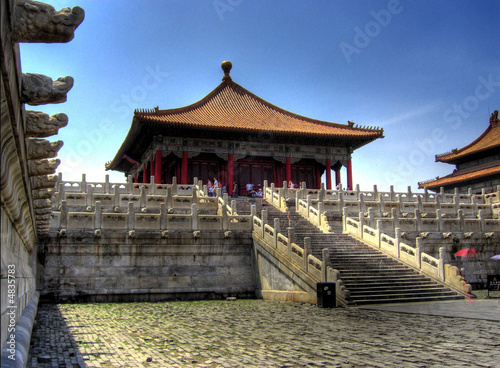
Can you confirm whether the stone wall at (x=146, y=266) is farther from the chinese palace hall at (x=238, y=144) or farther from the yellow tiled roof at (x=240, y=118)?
the yellow tiled roof at (x=240, y=118)

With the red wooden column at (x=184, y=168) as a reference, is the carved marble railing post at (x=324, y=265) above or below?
below

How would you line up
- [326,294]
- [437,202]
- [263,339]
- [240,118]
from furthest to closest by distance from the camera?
[240,118] < [437,202] < [326,294] < [263,339]

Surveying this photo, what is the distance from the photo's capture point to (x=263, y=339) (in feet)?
26.8

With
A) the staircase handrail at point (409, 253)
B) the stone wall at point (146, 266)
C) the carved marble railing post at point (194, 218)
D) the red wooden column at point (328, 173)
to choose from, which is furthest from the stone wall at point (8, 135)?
the red wooden column at point (328, 173)

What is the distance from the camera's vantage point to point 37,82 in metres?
4.39

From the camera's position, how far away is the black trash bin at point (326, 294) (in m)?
12.6

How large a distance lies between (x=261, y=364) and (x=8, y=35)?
16.1ft

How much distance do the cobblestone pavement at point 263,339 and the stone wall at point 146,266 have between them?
2.79 meters

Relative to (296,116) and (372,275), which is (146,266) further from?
(296,116)

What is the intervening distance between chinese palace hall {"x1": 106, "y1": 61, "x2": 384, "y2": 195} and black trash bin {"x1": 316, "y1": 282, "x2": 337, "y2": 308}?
58.0ft

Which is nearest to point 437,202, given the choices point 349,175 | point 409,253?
point 409,253

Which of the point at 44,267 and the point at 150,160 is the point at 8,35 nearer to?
the point at 44,267

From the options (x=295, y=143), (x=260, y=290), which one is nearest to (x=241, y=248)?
(x=260, y=290)

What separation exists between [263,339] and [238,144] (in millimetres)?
23677
